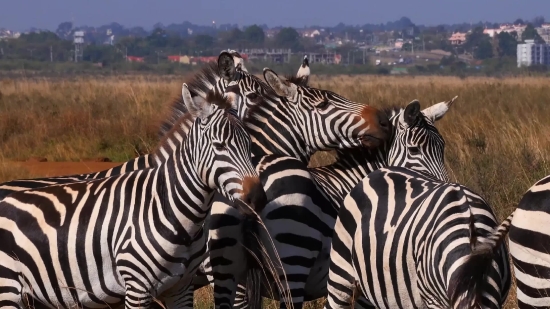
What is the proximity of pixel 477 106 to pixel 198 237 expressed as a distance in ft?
54.8

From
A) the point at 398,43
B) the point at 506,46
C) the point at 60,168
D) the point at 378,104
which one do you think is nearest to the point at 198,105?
the point at 60,168

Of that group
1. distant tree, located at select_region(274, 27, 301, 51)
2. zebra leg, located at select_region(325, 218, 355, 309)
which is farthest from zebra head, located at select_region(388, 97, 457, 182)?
distant tree, located at select_region(274, 27, 301, 51)

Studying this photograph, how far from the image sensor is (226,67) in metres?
7.88

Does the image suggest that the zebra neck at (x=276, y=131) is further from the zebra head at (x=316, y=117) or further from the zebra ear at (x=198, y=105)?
the zebra ear at (x=198, y=105)

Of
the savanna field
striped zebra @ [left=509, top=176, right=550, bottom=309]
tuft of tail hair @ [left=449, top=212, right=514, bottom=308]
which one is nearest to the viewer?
tuft of tail hair @ [left=449, top=212, right=514, bottom=308]

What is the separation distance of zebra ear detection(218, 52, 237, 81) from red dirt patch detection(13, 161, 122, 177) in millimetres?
4622

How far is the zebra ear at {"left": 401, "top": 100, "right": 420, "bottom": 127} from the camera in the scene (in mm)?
6484

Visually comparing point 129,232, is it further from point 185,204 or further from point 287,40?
point 287,40

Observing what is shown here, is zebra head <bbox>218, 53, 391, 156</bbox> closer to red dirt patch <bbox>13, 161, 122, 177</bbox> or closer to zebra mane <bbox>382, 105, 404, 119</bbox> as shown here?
zebra mane <bbox>382, 105, 404, 119</bbox>

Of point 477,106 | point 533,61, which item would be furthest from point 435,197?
point 533,61

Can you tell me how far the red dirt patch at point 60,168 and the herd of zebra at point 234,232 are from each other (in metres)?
6.64

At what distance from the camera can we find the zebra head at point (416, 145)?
254 inches

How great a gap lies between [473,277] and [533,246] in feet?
2.08

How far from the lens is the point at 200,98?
527cm
